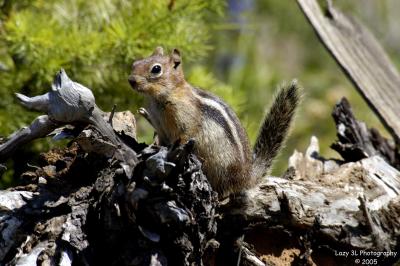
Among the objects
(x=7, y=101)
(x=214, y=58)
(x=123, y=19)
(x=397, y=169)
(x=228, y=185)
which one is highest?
(x=214, y=58)

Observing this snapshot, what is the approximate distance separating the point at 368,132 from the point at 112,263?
1.26m

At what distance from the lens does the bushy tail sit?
2.04 metres

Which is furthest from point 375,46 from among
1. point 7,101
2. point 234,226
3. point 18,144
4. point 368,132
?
point 18,144

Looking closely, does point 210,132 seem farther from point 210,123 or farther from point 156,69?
point 156,69

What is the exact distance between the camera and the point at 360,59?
2617mm

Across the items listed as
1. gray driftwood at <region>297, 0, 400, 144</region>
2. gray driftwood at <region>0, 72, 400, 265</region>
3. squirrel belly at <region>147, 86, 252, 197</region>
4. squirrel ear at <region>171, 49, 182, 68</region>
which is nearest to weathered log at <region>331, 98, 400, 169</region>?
gray driftwood at <region>297, 0, 400, 144</region>

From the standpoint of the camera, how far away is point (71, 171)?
1633 millimetres

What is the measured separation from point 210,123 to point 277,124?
270 millimetres

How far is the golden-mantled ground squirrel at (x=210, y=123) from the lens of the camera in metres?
1.86

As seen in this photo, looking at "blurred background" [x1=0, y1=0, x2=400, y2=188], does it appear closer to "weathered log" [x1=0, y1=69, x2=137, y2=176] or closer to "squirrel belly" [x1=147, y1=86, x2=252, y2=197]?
"squirrel belly" [x1=147, y1=86, x2=252, y2=197]

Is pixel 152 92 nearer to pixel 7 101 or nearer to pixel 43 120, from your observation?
pixel 43 120

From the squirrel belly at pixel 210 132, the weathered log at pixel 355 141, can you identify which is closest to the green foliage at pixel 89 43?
the squirrel belly at pixel 210 132

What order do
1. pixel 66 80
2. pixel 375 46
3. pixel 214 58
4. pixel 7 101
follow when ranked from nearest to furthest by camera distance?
pixel 66 80, pixel 7 101, pixel 375 46, pixel 214 58

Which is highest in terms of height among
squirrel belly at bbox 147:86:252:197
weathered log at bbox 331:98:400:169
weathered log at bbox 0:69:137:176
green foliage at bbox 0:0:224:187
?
green foliage at bbox 0:0:224:187
